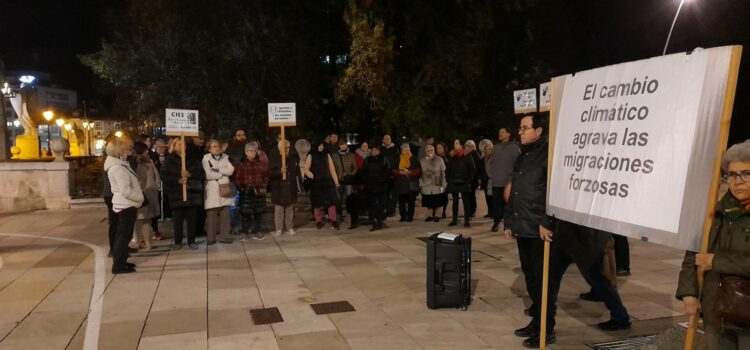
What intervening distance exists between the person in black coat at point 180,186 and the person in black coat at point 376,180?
10.4 ft

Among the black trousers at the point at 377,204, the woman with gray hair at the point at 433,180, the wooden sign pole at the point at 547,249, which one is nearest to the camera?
the wooden sign pole at the point at 547,249

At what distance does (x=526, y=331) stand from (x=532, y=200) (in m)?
1.17

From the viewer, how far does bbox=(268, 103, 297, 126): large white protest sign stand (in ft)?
36.6

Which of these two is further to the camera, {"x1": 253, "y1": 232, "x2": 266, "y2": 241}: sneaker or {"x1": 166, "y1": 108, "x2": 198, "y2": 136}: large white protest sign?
{"x1": 253, "y1": 232, "x2": 266, "y2": 241}: sneaker

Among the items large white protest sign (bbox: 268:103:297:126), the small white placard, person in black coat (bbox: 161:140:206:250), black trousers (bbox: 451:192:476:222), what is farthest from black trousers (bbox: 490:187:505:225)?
person in black coat (bbox: 161:140:206:250)

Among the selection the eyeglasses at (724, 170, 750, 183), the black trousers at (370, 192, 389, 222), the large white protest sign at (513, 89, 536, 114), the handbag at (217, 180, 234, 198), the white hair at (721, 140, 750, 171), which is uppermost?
the large white protest sign at (513, 89, 536, 114)

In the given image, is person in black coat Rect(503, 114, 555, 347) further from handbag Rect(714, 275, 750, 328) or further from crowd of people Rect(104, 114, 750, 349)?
handbag Rect(714, 275, 750, 328)

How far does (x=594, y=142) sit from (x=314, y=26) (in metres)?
16.1

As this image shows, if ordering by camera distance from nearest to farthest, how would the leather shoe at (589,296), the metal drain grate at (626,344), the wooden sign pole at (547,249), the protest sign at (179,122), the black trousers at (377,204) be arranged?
the wooden sign pole at (547,249) < the metal drain grate at (626,344) < the leather shoe at (589,296) < the protest sign at (179,122) < the black trousers at (377,204)

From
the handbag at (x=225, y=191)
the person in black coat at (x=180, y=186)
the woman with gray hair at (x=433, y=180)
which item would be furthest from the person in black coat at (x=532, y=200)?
the woman with gray hair at (x=433, y=180)

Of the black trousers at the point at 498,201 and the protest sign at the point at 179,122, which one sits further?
the black trousers at the point at 498,201

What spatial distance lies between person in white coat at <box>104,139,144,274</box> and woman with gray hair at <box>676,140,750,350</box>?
6841mm

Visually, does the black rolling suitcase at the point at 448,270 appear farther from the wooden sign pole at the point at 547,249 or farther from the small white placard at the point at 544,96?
the small white placard at the point at 544,96

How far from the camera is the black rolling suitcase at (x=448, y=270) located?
581 cm
